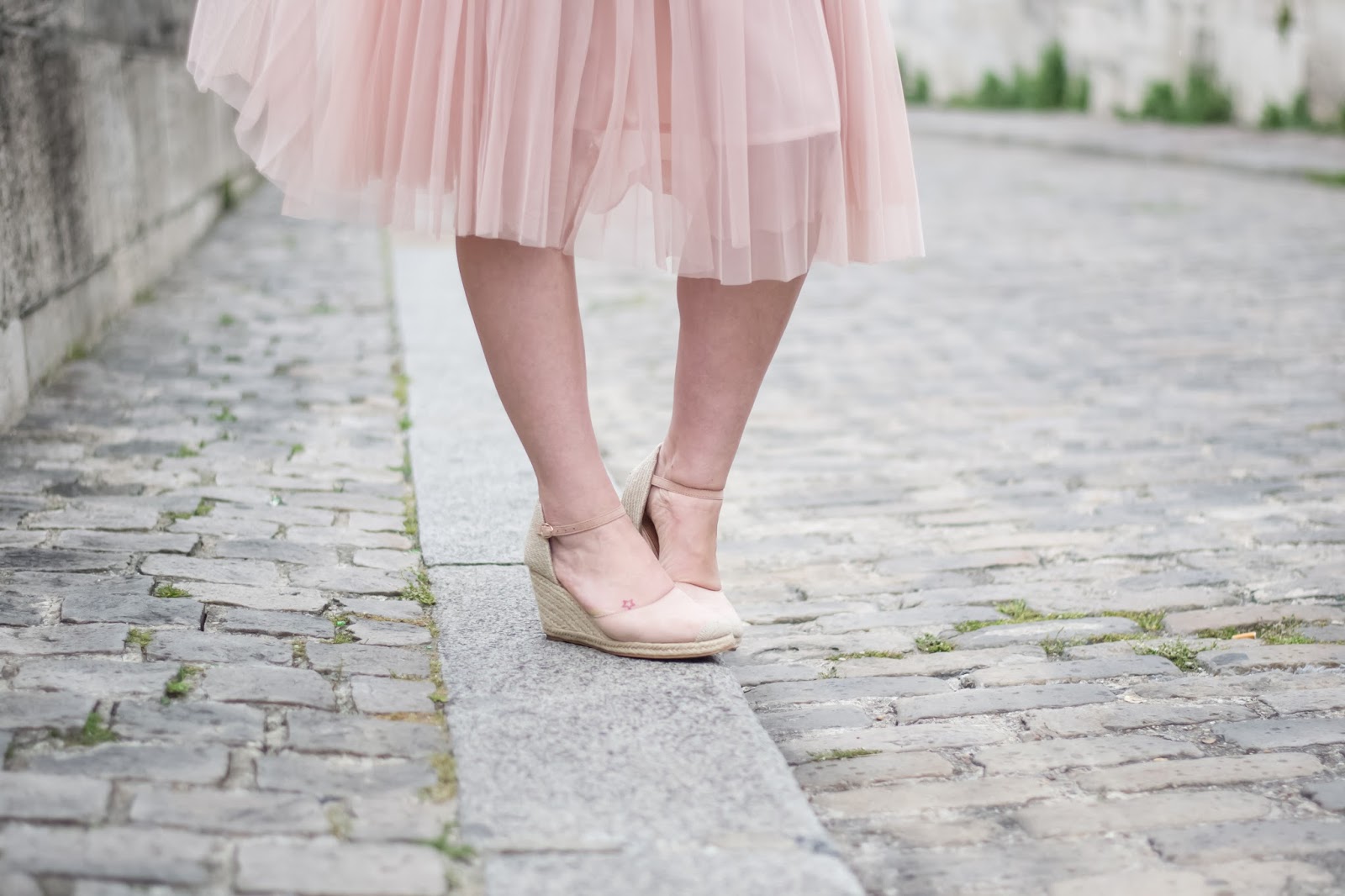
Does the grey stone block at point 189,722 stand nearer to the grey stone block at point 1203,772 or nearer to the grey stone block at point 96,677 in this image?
the grey stone block at point 96,677

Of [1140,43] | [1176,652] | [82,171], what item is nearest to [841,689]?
[1176,652]

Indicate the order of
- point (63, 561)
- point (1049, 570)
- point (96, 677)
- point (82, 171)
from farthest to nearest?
point (82, 171), point (1049, 570), point (63, 561), point (96, 677)

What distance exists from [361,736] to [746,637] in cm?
84

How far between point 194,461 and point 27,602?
3.20 ft

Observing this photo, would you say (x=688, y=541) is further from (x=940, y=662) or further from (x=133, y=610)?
(x=133, y=610)

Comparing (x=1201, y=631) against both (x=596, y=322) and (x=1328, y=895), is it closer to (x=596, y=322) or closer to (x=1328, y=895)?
(x=1328, y=895)

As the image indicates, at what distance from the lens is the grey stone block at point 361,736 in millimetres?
1722

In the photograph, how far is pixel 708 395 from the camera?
2059 mm

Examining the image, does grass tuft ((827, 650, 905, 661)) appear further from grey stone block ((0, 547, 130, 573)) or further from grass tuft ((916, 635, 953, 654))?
grey stone block ((0, 547, 130, 573))

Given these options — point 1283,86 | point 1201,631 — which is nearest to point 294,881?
point 1201,631

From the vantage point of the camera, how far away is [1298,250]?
22.5ft

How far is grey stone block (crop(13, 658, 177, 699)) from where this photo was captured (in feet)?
6.00

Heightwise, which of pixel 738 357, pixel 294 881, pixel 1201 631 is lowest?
pixel 1201 631

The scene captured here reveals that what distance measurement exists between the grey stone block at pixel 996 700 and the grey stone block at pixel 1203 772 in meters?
0.23
